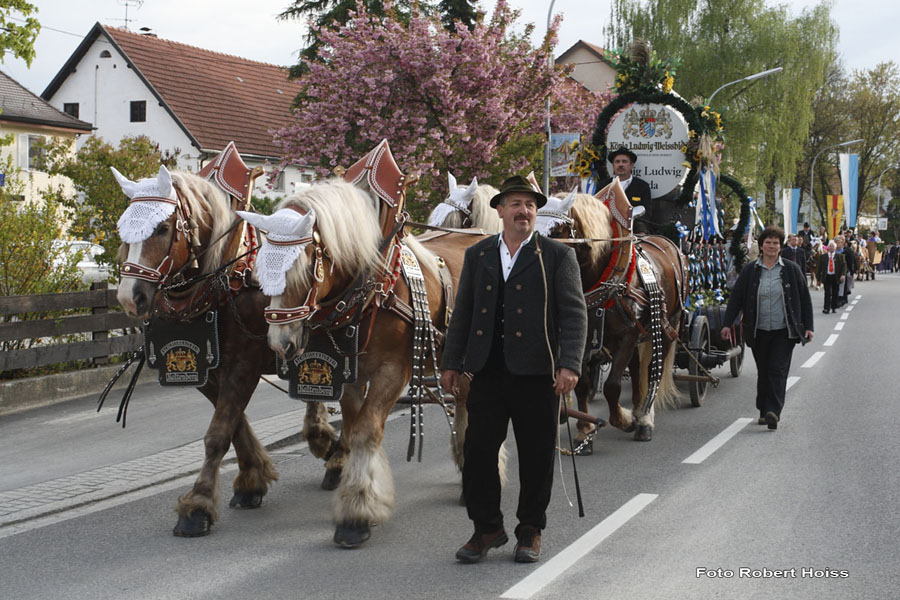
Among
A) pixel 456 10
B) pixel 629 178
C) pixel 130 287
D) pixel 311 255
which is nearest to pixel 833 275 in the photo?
pixel 456 10

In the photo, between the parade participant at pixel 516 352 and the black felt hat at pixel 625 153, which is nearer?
the parade participant at pixel 516 352

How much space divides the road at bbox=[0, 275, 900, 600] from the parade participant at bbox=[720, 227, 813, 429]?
419 mm

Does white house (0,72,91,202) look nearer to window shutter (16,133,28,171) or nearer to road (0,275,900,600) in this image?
A: window shutter (16,133,28,171)

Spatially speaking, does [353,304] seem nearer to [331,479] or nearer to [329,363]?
[329,363]

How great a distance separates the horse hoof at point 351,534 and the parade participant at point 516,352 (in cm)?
60

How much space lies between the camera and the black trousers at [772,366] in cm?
863

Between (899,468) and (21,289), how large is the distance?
8698 millimetres

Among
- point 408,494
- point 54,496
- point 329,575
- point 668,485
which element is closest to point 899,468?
point 668,485

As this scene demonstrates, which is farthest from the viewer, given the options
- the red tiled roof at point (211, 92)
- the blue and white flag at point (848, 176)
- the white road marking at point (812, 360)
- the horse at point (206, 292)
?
the blue and white flag at point (848, 176)

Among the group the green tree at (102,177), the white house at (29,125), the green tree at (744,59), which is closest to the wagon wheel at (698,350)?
the green tree at (102,177)

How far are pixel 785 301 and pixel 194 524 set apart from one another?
18.1ft

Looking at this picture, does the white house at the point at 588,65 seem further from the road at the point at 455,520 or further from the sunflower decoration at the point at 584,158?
the road at the point at 455,520

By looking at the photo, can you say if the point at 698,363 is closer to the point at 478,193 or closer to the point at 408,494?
the point at 478,193

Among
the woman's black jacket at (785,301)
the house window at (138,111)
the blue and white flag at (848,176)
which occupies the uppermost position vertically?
the house window at (138,111)
